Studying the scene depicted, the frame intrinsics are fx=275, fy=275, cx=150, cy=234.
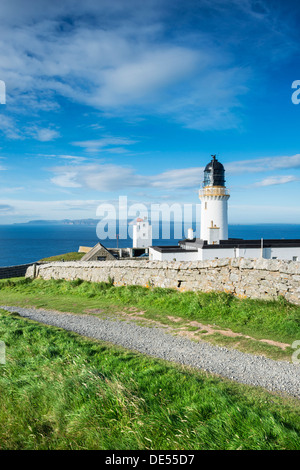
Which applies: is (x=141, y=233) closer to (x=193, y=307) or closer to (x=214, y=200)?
(x=214, y=200)

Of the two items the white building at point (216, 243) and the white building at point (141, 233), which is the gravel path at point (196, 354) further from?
the white building at point (141, 233)

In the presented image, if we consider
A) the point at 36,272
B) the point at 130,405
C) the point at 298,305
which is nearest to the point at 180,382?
the point at 130,405

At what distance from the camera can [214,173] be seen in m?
31.5

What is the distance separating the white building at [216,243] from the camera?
2497 cm

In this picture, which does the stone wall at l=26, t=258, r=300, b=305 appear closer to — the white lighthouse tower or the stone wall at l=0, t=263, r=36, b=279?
the stone wall at l=0, t=263, r=36, b=279

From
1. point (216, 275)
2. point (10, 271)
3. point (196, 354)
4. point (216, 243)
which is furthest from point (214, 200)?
A: point (196, 354)

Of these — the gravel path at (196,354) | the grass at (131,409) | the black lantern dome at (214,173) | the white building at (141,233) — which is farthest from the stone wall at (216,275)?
the white building at (141,233)

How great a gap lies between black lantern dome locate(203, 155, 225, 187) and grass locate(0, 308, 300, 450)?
2826cm

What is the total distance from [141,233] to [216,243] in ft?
55.3

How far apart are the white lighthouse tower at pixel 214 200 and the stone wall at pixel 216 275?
59.9ft

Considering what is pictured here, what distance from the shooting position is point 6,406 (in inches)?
166

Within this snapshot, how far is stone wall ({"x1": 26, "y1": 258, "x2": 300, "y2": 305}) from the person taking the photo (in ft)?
29.3

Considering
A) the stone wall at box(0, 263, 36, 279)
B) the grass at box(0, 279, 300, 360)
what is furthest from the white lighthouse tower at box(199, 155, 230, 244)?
the stone wall at box(0, 263, 36, 279)

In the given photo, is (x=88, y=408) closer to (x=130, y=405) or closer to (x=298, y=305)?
(x=130, y=405)
